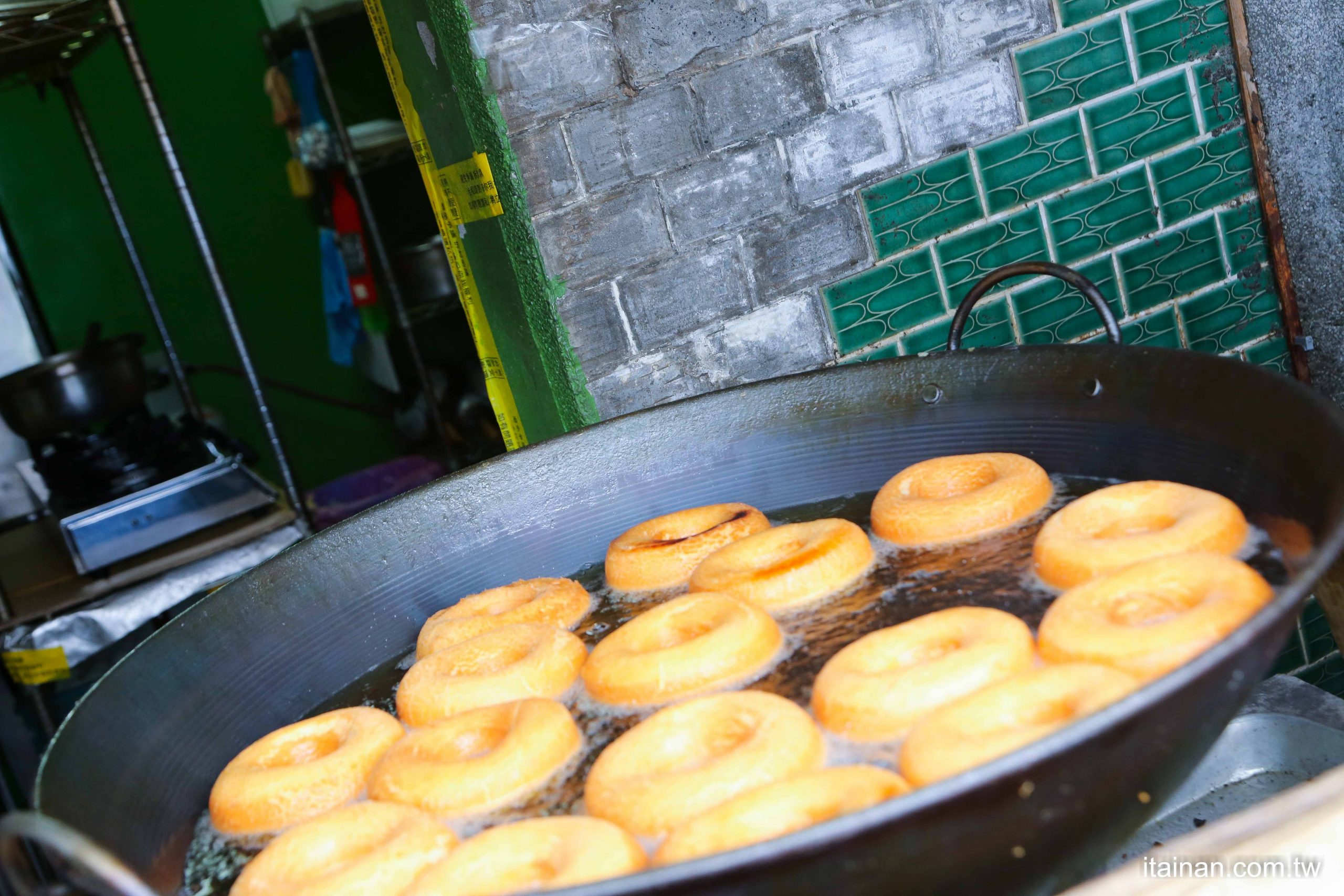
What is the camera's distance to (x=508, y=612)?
1676 millimetres

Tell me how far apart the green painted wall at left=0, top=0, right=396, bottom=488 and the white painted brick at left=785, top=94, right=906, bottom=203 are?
350cm

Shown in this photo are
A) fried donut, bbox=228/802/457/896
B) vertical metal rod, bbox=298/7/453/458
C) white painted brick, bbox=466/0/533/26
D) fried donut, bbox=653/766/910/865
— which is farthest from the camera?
vertical metal rod, bbox=298/7/453/458

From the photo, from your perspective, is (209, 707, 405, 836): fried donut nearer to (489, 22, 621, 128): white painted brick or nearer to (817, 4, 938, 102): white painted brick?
(489, 22, 621, 128): white painted brick

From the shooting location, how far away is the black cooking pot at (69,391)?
2.96 metres

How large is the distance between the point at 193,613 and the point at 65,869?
1.95 feet

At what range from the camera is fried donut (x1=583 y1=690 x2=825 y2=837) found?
3.51ft

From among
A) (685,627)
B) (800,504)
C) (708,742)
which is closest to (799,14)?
(800,504)

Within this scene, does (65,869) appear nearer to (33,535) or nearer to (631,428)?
(631,428)

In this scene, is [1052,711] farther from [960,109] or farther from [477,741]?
[960,109]

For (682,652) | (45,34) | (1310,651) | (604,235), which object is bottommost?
(1310,651)

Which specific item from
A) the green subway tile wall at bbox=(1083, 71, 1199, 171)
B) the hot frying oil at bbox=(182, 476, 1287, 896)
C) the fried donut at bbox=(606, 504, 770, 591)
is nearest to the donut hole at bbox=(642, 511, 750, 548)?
the fried donut at bbox=(606, 504, 770, 591)

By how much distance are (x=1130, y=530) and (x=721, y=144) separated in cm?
121

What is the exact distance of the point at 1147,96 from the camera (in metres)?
2.47

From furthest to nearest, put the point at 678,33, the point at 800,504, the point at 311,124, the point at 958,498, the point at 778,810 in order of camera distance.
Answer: the point at 311,124 < the point at 678,33 < the point at 800,504 < the point at 958,498 < the point at 778,810
